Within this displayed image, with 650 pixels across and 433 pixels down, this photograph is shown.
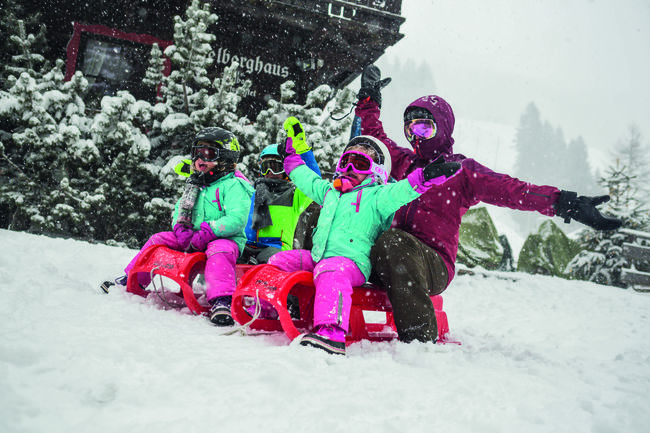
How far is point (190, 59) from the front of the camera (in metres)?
6.84

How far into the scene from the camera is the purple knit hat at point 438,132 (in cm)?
314

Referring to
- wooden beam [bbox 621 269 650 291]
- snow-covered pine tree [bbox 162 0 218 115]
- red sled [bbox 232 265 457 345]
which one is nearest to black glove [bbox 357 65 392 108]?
red sled [bbox 232 265 457 345]

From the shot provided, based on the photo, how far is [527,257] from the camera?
39.6 ft

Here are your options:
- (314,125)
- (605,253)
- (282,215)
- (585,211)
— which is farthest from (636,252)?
(282,215)

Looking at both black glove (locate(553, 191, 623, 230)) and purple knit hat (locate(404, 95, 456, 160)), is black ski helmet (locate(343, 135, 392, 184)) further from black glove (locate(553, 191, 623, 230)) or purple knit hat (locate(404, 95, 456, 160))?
black glove (locate(553, 191, 623, 230))

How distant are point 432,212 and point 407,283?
68 centimetres

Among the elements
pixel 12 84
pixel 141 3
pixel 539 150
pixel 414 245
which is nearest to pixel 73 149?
pixel 12 84

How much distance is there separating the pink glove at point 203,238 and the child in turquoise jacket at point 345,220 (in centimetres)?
79

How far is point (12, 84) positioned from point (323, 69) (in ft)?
19.7

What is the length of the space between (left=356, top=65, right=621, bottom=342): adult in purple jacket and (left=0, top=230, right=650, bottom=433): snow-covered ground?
278 mm

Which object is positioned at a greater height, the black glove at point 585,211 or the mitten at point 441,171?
the mitten at point 441,171

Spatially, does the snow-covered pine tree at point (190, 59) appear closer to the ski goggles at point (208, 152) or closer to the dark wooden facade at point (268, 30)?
the dark wooden facade at point (268, 30)

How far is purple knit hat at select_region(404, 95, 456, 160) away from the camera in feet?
10.3

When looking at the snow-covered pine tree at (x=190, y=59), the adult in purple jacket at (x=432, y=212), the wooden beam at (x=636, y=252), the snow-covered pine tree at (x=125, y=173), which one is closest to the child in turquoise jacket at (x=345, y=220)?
the adult in purple jacket at (x=432, y=212)
